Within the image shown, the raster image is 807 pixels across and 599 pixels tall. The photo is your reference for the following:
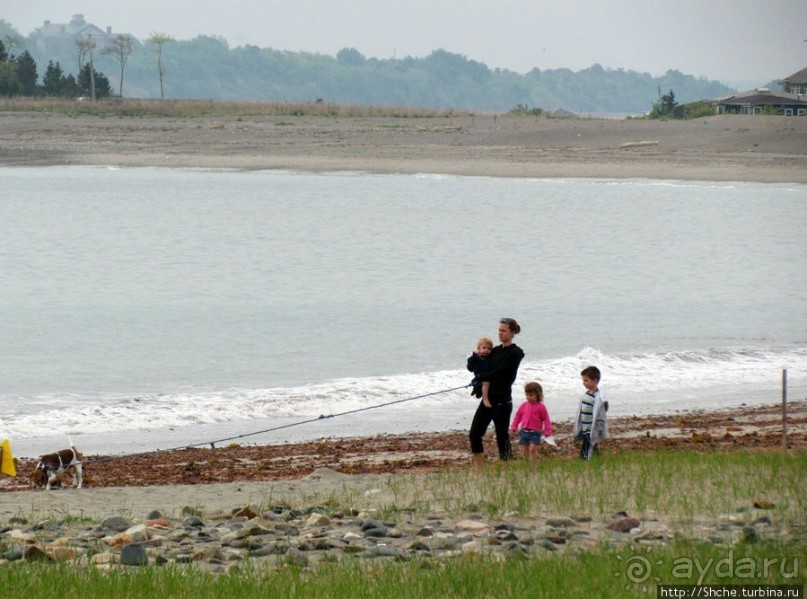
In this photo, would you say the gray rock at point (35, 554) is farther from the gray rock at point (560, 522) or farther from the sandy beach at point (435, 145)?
the sandy beach at point (435, 145)

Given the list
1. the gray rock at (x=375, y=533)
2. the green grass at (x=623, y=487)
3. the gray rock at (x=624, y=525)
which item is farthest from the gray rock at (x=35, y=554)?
the gray rock at (x=624, y=525)

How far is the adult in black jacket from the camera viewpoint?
10.7m

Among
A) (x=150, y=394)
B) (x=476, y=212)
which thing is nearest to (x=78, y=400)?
(x=150, y=394)

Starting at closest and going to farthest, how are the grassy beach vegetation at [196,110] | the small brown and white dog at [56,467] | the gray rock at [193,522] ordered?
1. the gray rock at [193,522]
2. the small brown and white dog at [56,467]
3. the grassy beach vegetation at [196,110]

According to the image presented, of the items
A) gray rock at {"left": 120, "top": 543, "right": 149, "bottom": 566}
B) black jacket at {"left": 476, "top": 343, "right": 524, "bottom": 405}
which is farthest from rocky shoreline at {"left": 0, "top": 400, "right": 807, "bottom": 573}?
black jacket at {"left": 476, "top": 343, "right": 524, "bottom": 405}

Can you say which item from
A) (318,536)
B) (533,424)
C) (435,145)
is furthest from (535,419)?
(435,145)

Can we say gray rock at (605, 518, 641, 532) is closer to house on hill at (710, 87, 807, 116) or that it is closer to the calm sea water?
the calm sea water

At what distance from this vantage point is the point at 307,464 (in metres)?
12.8

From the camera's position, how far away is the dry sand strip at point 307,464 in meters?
10.6

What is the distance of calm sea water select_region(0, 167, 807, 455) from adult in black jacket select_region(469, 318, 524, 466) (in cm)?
411

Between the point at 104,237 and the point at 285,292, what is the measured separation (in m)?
13.4

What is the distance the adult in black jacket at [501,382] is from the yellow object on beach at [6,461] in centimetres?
447

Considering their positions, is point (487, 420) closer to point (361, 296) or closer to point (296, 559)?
point (296, 559)

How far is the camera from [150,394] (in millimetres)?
17031
